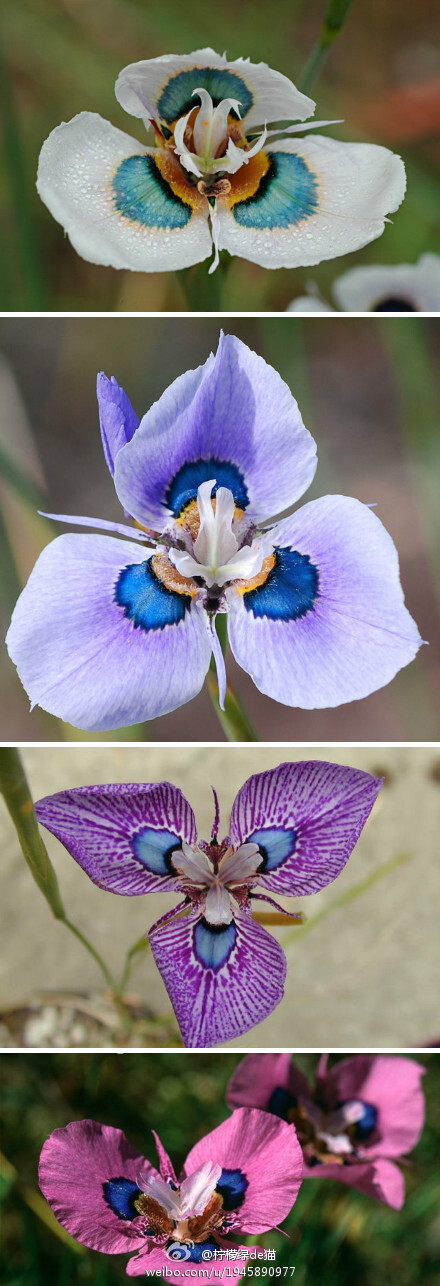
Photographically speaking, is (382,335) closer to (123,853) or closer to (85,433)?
(85,433)

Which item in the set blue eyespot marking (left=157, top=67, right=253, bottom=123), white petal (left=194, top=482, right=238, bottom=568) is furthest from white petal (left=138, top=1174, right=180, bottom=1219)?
blue eyespot marking (left=157, top=67, right=253, bottom=123)

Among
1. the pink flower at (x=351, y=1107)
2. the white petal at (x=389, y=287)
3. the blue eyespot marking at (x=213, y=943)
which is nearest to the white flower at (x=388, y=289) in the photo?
the white petal at (x=389, y=287)

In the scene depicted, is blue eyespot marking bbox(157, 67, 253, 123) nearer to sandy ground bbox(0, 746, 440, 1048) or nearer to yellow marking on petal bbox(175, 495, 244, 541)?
yellow marking on petal bbox(175, 495, 244, 541)

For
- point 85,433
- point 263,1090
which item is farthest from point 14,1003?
point 85,433

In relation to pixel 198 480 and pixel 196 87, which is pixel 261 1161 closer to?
pixel 198 480

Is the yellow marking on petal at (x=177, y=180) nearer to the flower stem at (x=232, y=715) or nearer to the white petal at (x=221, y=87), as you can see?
the white petal at (x=221, y=87)

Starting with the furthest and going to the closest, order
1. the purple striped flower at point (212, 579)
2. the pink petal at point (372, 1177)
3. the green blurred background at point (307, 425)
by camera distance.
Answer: the green blurred background at point (307, 425) → the pink petal at point (372, 1177) → the purple striped flower at point (212, 579)

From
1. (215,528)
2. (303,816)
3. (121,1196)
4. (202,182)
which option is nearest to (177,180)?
(202,182)
